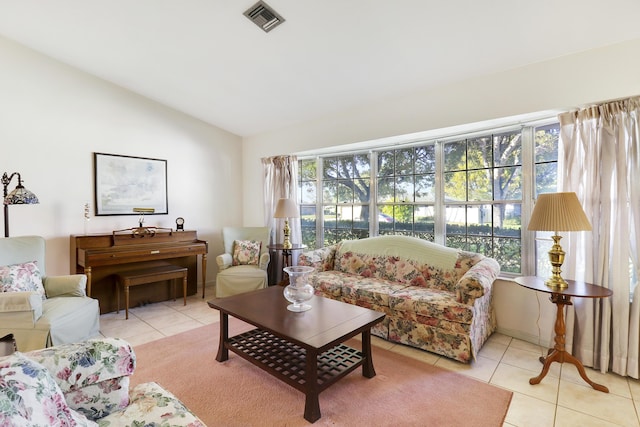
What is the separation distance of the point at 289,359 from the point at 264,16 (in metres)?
2.61

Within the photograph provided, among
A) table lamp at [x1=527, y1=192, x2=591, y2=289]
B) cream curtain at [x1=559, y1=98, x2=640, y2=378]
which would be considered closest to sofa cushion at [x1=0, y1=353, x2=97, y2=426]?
table lamp at [x1=527, y1=192, x2=591, y2=289]

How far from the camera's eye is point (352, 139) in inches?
150

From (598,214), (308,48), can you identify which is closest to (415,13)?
(308,48)

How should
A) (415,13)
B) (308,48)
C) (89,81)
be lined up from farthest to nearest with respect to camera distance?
(89,81) → (308,48) → (415,13)

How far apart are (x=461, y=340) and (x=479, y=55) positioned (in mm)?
2315

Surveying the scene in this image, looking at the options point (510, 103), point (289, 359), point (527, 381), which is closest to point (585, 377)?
point (527, 381)

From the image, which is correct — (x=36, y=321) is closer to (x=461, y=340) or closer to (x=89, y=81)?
(x=89, y=81)

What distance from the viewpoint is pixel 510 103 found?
2723 millimetres

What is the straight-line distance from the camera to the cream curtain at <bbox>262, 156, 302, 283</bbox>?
4551mm

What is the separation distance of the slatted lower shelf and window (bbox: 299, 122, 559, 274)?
1845 mm

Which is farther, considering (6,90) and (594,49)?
(6,90)

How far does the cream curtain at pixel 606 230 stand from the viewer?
88.3 inches

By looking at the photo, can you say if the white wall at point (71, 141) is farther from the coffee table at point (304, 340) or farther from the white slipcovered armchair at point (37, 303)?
the coffee table at point (304, 340)

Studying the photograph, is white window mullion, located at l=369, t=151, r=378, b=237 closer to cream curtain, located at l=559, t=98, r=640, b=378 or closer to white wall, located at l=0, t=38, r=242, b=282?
cream curtain, located at l=559, t=98, r=640, b=378
